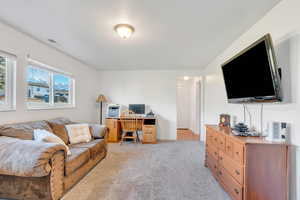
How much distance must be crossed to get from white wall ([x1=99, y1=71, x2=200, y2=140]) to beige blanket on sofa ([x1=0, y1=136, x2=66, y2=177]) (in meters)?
3.63

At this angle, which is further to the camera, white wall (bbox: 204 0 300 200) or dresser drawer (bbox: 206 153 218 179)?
dresser drawer (bbox: 206 153 218 179)

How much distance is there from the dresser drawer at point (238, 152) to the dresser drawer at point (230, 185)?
10.9 inches

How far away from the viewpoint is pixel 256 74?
1.79 m

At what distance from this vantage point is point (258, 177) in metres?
1.60

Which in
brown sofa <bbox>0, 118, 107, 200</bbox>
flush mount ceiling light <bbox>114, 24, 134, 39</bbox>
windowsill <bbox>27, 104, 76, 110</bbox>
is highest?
flush mount ceiling light <bbox>114, 24, 134, 39</bbox>

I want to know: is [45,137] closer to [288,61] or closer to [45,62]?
[45,62]

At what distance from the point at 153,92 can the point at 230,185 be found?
12.0 feet

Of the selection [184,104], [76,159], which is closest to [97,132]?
[76,159]

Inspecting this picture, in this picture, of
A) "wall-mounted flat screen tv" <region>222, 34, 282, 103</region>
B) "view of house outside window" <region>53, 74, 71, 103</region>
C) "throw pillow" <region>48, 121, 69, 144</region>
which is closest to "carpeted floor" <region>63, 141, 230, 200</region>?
"throw pillow" <region>48, 121, 69, 144</region>

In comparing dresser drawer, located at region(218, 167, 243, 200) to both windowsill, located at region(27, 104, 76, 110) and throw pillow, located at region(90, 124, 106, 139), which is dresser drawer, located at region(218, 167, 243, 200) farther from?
windowsill, located at region(27, 104, 76, 110)

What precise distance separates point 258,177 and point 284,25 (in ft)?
5.46

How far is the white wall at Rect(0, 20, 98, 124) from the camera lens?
2.43m

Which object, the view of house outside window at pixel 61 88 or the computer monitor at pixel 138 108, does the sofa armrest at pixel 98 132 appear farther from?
the computer monitor at pixel 138 108

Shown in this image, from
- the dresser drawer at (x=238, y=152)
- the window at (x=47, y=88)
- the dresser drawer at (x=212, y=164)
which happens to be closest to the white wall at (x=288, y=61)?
the dresser drawer at (x=238, y=152)
